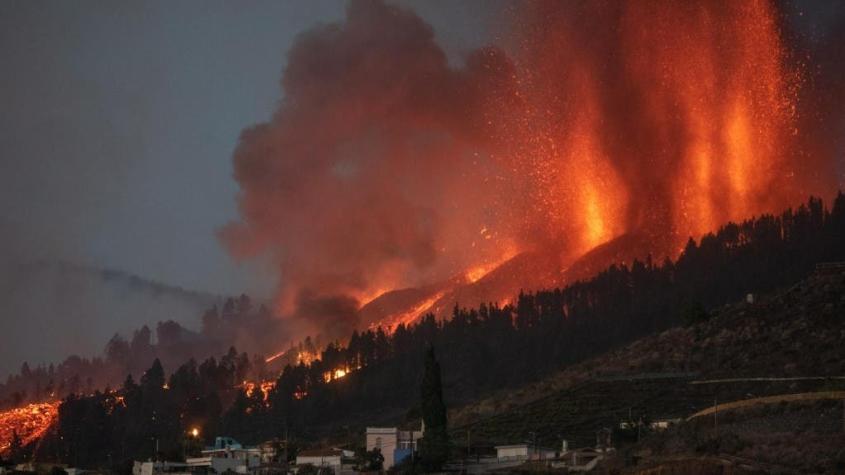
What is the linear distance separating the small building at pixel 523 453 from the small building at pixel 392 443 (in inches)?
281

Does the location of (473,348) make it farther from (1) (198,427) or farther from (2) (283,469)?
(2) (283,469)

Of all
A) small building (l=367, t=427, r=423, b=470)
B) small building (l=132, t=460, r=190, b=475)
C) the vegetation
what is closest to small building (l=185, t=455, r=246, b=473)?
small building (l=132, t=460, r=190, b=475)

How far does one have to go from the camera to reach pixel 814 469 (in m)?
54.8

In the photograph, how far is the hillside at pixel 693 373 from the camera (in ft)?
322

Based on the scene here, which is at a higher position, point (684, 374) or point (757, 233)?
point (757, 233)

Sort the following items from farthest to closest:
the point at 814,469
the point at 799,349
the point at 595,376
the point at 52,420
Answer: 1. the point at 52,420
2. the point at 595,376
3. the point at 799,349
4. the point at 814,469

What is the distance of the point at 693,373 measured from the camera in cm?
11131

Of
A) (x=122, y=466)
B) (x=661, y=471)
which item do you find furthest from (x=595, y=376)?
(x=661, y=471)

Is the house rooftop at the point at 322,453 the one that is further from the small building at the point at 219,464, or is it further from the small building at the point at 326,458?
the small building at the point at 219,464

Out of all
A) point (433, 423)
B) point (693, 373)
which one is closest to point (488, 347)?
point (693, 373)

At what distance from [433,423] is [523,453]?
9.10m

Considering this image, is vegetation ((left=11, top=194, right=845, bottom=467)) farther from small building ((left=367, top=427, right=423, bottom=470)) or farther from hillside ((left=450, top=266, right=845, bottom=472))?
small building ((left=367, top=427, right=423, bottom=470))

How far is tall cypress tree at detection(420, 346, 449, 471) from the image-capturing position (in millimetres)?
83938

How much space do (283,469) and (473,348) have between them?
77.3 meters
